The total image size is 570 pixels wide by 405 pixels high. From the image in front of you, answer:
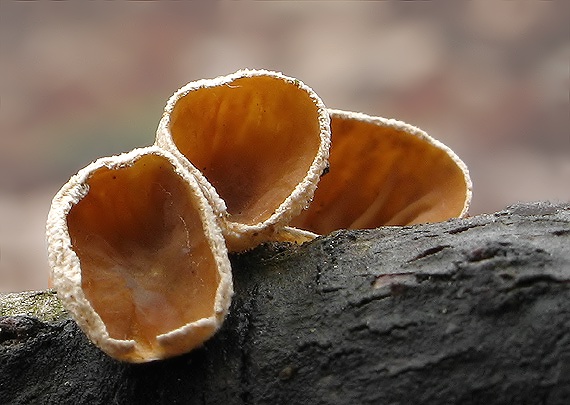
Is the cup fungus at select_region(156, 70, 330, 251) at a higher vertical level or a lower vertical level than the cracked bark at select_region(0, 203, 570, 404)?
higher

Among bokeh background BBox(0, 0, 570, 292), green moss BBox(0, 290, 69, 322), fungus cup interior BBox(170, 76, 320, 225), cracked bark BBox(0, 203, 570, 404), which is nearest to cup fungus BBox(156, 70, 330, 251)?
Answer: fungus cup interior BBox(170, 76, 320, 225)

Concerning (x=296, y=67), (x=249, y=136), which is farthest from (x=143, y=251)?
(x=296, y=67)

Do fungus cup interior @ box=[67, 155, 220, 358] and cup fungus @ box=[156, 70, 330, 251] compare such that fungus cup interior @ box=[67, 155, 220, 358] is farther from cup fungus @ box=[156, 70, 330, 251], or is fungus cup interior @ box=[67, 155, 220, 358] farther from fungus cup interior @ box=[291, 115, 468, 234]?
fungus cup interior @ box=[291, 115, 468, 234]

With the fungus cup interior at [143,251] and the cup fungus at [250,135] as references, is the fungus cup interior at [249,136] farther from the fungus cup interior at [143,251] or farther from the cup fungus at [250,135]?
the fungus cup interior at [143,251]

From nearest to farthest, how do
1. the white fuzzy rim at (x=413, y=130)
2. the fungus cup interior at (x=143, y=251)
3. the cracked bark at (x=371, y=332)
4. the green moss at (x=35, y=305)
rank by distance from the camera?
1. the cracked bark at (x=371, y=332)
2. the fungus cup interior at (x=143, y=251)
3. the green moss at (x=35, y=305)
4. the white fuzzy rim at (x=413, y=130)

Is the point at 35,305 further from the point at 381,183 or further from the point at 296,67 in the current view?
the point at 296,67

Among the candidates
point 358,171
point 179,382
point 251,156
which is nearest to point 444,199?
point 358,171

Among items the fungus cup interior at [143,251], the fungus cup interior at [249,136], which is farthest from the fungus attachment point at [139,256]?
the fungus cup interior at [249,136]

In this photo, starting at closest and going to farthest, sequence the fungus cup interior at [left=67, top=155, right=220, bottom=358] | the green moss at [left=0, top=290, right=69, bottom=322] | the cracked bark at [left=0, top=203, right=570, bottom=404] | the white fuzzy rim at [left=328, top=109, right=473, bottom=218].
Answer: the cracked bark at [left=0, top=203, right=570, bottom=404], the fungus cup interior at [left=67, top=155, right=220, bottom=358], the green moss at [left=0, top=290, right=69, bottom=322], the white fuzzy rim at [left=328, top=109, right=473, bottom=218]
